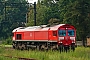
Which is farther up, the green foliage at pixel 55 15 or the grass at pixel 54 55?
the green foliage at pixel 55 15

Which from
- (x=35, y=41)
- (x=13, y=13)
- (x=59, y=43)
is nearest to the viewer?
(x=59, y=43)

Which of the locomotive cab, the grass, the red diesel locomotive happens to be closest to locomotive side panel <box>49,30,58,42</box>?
the red diesel locomotive

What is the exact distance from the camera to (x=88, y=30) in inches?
1630

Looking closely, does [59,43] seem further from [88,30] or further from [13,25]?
[13,25]

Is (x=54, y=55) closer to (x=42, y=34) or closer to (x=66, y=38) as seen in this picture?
(x=66, y=38)

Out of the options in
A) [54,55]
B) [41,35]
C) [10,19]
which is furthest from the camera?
[10,19]

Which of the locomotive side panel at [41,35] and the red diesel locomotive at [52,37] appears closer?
the red diesel locomotive at [52,37]

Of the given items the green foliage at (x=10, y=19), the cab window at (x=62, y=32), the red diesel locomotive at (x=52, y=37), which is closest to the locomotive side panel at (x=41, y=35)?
the red diesel locomotive at (x=52, y=37)

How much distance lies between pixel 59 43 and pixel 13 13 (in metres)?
60.1

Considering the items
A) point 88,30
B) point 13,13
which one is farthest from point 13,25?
point 88,30

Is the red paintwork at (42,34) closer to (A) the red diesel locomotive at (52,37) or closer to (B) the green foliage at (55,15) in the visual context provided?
(A) the red diesel locomotive at (52,37)

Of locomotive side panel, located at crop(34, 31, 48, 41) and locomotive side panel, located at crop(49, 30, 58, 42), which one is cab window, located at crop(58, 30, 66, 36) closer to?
locomotive side panel, located at crop(49, 30, 58, 42)

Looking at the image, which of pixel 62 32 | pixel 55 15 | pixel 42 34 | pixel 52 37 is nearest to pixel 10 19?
pixel 55 15

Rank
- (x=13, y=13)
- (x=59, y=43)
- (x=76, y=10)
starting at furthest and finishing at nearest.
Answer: (x=13, y=13) → (x=76, y=10) → (x=59, y=43)
